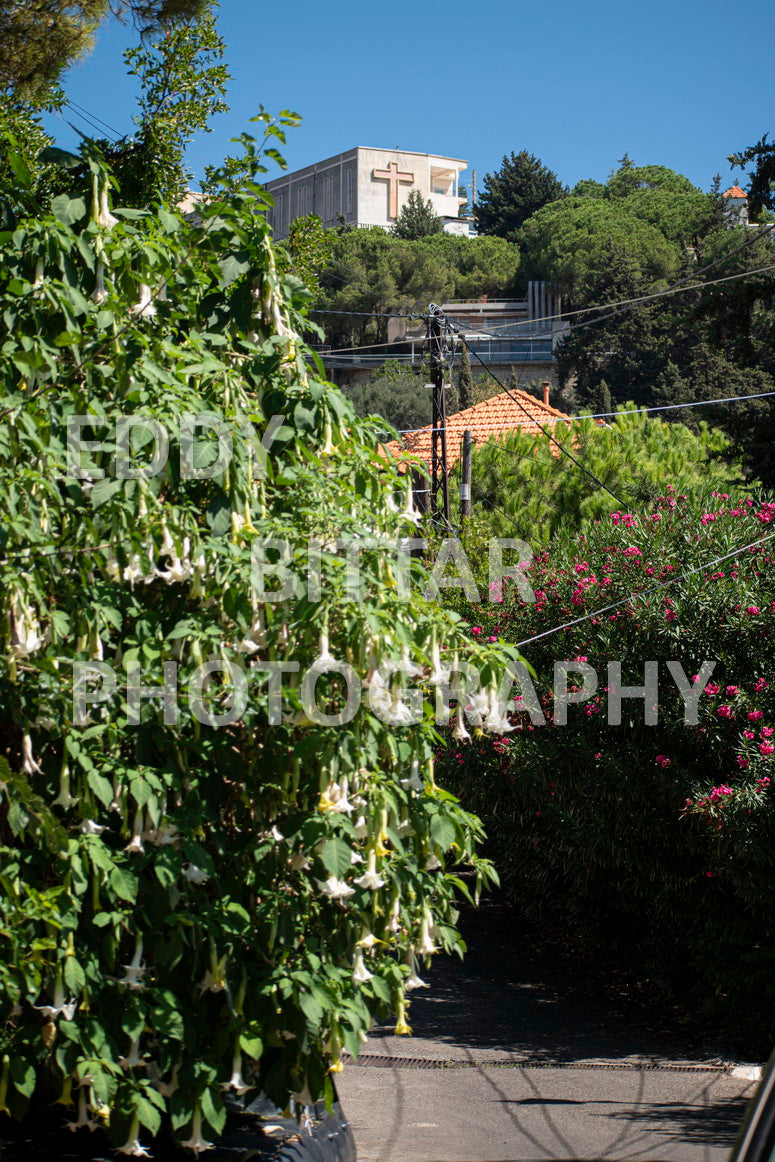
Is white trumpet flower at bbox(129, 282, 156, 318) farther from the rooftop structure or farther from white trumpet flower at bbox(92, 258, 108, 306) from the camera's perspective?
the rooftop structure

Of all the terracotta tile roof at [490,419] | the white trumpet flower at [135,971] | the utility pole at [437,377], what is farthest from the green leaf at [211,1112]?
the terracotta tile roof at [490,419]

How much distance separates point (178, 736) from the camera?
3.63 meters

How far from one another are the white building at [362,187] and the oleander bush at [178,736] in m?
86.9

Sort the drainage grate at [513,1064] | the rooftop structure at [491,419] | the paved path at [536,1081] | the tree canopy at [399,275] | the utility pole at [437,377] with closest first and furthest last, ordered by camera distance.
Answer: the paved path at [536,1081], the drainage grate at [513,1064], the utility pole at [437,377], the rooftop structure at [491,419], the tree canopy at [399,275]

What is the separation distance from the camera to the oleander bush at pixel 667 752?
8.05 metres

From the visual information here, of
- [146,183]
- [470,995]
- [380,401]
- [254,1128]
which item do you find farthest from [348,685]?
[380,401]

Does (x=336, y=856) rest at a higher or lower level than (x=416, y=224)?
lower

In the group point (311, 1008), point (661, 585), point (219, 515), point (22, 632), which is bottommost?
point (311, 1008)

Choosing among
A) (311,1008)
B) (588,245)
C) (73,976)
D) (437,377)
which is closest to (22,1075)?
(73,976)

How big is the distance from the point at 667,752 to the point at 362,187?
8703cm

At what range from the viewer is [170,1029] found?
3551mm

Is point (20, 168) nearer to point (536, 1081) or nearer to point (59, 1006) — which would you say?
point (59, 1006)

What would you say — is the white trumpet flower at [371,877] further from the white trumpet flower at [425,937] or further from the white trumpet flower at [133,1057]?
the white trumpet flower at [133,1057]

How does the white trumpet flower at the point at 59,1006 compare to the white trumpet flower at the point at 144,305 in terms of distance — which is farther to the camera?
the white trumpet flower at the point at 144,305
